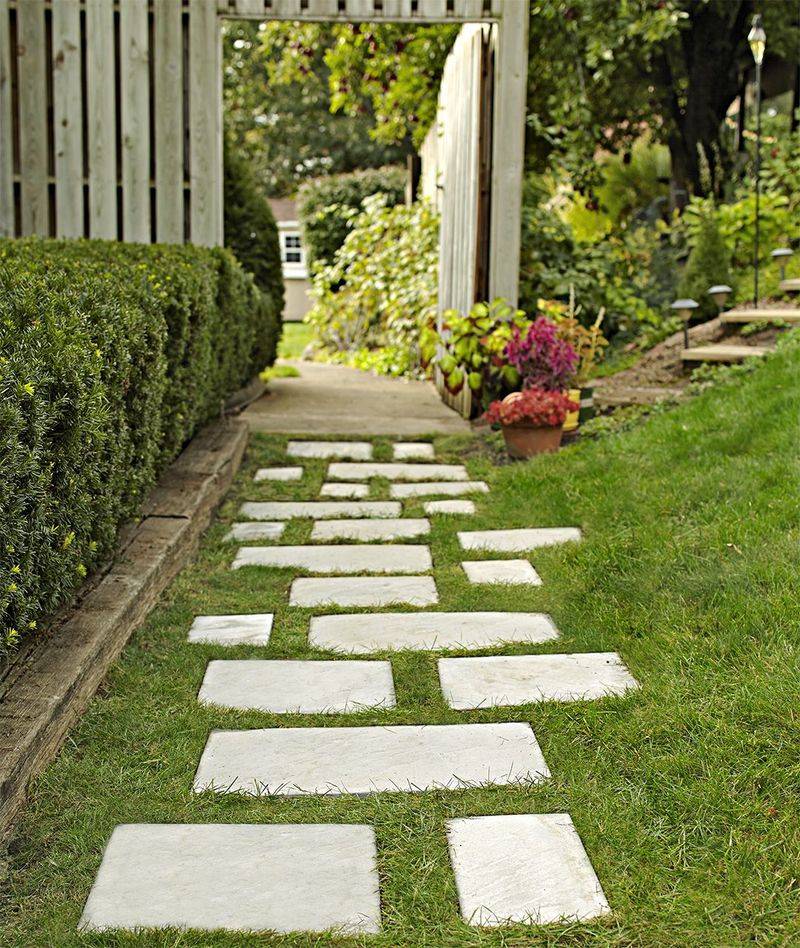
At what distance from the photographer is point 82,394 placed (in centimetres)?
308

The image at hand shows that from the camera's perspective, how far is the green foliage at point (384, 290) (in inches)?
392

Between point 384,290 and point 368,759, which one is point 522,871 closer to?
point 368,759

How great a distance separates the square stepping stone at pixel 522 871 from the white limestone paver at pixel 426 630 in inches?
41.1

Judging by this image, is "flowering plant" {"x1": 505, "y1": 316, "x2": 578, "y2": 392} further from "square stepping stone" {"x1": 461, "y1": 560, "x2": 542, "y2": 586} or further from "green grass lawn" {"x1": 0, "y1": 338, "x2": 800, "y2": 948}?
"square stepping stone" {"x1": 461, "y1": 560, "x2": 542, "y2": 586}

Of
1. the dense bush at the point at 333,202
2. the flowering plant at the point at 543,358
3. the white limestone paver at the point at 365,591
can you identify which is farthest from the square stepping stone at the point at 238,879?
the dense bush at the point at 333,202

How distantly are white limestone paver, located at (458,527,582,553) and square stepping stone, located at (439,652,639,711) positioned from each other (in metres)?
1.15

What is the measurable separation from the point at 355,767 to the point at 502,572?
1.60 metres

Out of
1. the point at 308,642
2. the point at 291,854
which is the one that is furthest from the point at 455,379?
the point at 291,854

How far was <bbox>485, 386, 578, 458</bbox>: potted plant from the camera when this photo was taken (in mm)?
5827

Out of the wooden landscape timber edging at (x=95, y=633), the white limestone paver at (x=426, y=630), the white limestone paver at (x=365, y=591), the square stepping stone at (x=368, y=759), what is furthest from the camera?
the white limestone paver at (x=365, y=591)

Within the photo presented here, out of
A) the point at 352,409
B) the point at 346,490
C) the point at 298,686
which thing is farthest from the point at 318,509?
the point at 352,409

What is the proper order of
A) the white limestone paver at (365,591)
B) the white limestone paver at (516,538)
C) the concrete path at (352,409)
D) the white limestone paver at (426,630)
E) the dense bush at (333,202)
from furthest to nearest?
the dense bush at (333,202), the concrete path at (352,409), the white limestone paver at (516,538), the white limestone paver at (365,591), the white limestone paver at (426,630)

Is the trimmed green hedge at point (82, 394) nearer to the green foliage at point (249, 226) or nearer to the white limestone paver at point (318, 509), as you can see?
the white limestone paver at point (318, 509)

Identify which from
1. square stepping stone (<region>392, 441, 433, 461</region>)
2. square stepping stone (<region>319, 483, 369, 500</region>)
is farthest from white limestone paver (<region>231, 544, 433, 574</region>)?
square stepping stone (<region>392, 441, 433, 461</region>)
